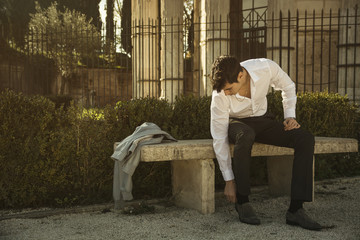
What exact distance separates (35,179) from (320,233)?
112 inches

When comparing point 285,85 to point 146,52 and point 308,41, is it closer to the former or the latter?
point 308,41

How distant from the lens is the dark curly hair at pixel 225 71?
372 cm

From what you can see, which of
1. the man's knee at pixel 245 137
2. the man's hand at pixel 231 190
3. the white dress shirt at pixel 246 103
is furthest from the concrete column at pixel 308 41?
the man's hand at pixel 231 190

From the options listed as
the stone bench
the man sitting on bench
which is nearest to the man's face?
the man sitting on bench

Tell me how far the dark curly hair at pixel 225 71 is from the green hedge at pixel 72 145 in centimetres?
140

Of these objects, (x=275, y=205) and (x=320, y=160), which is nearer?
(x=275, y=205)

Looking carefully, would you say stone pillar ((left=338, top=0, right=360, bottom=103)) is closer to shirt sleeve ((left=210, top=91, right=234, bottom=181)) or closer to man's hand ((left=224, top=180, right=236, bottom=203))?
shirt sleeve ((left=210, top=91, right=234, bottom=181))

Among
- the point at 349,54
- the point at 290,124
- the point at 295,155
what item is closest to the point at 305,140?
the point at 295,155

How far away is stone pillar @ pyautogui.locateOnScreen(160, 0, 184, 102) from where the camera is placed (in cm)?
1250

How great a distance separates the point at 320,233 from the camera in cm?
349

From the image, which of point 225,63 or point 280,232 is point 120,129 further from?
point 280,232

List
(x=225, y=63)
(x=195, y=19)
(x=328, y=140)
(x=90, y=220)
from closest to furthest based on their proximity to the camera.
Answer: (x=225, y=63), (x=90, y=220), (x=328, y=140), (x=195, y=19)

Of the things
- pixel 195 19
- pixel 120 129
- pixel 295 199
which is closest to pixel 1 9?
pixel 195 19

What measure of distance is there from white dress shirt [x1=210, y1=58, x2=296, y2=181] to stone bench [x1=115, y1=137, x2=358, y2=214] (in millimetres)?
214
